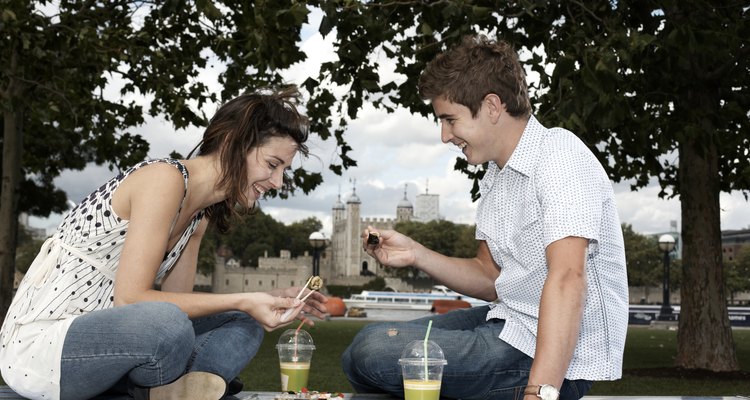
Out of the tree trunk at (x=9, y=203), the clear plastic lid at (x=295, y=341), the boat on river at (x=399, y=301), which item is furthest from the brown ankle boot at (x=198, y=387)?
the boat on river at (x=399, y=301)

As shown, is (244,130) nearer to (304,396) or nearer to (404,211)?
(304,396)

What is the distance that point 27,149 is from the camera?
18.9 m

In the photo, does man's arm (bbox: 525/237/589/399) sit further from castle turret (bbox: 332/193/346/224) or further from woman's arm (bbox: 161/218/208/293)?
castle turret (bbox: 332/193/346/224)

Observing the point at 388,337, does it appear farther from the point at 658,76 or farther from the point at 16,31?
the point at 16,31

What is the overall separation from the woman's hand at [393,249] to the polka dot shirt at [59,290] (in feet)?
2.66

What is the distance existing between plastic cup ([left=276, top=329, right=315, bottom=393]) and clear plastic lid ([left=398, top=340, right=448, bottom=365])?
65 cm

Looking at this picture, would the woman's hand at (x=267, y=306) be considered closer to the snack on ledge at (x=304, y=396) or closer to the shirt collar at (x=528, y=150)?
the snack on ledge at (x=304, y=396)

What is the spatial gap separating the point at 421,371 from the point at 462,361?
0.23 metres

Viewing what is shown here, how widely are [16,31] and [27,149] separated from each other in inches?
306

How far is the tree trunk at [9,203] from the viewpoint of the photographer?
14.4 m

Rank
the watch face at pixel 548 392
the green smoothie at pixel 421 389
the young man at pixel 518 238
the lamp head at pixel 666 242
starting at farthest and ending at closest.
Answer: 1. the lamp head at pixel 666 242
2. the green smoothie at pixel 421 389
3. the young man at pixel 518 238
4. the watch face at pixel 548 392

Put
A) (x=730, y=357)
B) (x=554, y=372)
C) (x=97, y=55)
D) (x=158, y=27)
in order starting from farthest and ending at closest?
(x=158, y=27)
(x=97, y=55)
(x=730, y=357)
(x=554, y=372)

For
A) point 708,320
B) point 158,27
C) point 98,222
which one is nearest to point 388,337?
point 98,222

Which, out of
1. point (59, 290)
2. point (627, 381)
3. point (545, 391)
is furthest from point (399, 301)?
point (545, 391)
